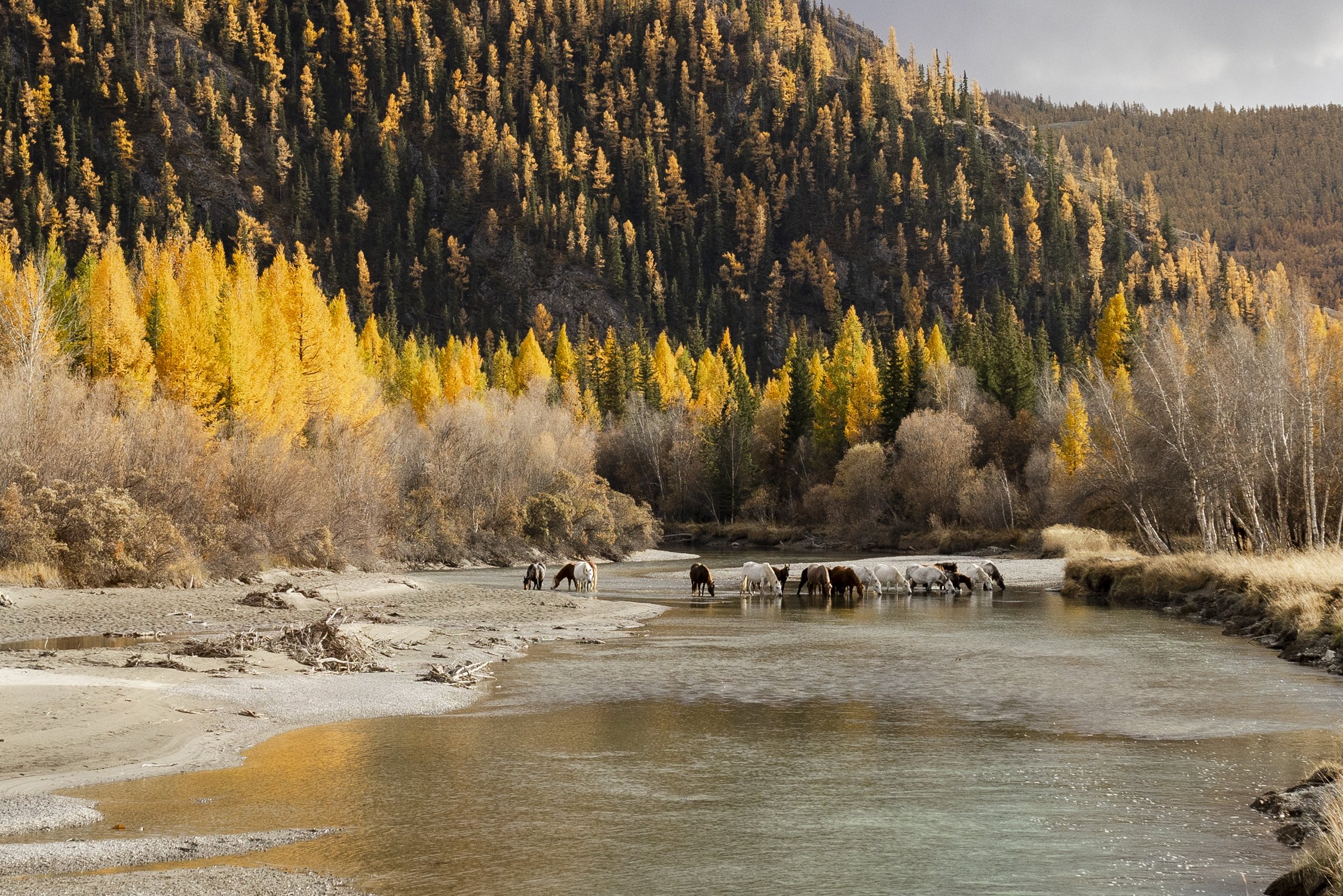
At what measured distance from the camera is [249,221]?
191750 mm

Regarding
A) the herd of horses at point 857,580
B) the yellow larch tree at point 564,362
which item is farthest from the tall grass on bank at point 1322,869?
the yellow larch tree at point 564,362

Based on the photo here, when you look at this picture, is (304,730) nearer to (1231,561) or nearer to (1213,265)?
(1231,561)

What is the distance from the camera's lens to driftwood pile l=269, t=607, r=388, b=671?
2022 centimetres

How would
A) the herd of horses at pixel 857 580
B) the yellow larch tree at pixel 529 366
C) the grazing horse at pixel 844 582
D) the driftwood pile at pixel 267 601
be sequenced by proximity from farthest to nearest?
the yellow larch tree at pixel 529 366 → the grazing horse at pixel 844 582 → the herd of horses at pixel 857 580 → the driftwood pile at pixel 267 601

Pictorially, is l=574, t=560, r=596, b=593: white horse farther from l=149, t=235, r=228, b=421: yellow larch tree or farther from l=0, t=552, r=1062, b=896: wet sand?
l=149, t=235, r=228, b=421: yellow larch tree

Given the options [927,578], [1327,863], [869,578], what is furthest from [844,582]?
[1327,863]

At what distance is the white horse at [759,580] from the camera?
4438cm

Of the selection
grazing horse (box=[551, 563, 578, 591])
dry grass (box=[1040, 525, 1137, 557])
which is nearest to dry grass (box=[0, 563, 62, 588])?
grazing horse (box=[551, 563, 578, 591])

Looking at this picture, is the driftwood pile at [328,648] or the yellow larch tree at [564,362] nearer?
the driftwood pile at [328,648]

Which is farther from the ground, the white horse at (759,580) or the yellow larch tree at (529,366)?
the yellow larch tree at (529,366)

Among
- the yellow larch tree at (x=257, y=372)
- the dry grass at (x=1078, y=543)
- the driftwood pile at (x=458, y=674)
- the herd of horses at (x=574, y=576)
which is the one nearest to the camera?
the driftwood pile at (x=458, y=674)

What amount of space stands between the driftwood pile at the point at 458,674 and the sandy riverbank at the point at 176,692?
0.32 metres

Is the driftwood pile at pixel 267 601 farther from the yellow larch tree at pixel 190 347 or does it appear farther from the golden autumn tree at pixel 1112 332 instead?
the golden autumn tree at pixel 1112 332

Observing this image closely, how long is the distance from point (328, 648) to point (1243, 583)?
2534 cm
